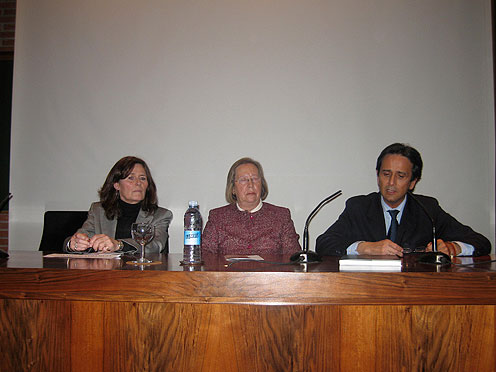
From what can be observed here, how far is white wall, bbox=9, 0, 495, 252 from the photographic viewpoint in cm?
293

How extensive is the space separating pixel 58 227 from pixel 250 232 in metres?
1.27

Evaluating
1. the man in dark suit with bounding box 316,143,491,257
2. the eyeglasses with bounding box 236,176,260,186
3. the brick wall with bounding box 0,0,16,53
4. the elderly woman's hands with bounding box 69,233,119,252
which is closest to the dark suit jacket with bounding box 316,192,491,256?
the man in dark suit with bounding box 316,143,491,257

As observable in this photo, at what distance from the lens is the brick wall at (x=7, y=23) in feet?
11.4

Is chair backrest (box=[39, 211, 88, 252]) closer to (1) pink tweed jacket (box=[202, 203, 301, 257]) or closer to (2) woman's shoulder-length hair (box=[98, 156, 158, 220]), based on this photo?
(2) woman's shoulder-length hair (box=[98, 156, 158, 220])

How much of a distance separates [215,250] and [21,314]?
1166mm

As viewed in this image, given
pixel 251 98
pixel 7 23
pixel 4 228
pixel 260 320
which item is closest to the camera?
pixel 260 320

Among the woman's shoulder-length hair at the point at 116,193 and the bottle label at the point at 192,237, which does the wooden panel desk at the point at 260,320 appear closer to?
the bottle label at the point at 192,237

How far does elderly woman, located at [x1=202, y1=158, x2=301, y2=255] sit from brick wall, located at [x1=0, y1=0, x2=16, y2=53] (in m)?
2.52

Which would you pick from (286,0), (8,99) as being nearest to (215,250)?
(286,0)

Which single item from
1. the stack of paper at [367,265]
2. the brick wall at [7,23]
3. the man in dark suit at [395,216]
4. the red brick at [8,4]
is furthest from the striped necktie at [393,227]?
the red brick at [8,4]

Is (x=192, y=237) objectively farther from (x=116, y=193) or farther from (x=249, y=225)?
(x=116, y=193)

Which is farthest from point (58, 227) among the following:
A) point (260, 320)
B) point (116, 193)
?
point (260, 320)

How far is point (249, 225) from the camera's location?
235 cm

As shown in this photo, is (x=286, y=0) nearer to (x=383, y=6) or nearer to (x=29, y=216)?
(x=383, y=6)
